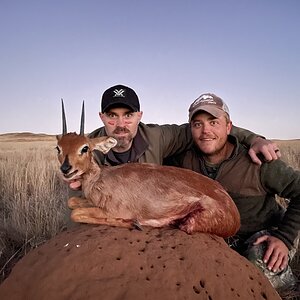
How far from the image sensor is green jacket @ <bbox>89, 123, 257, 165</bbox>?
6184 mm

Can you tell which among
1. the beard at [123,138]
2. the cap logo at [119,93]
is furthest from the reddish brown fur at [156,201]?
the cap logo at [119,93]

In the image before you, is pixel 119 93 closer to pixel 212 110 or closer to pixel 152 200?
pixel 212 110

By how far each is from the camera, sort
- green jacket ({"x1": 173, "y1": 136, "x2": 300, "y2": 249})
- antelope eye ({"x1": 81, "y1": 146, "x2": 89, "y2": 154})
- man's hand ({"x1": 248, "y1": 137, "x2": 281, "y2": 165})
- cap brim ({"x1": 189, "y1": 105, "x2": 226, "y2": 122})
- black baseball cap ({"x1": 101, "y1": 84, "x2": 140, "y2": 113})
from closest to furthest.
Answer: antelope eye ({"x1": 81, "y1": 146, "x2": 89, "y2": 154}) < green jacket ({"x1": 173, "y1": 136, "x2": 300, "y2": 249}) < man's hand ({"x1": 248, "y1": 137, "x2": 281, "y2": 165}) < cap brim ({"x1": 189, "y1": 105, "x2": 226, "y2": 122}) < black baseball cap ({"x1": 101, "y1": 84, "x2": 140, "y2": 113})

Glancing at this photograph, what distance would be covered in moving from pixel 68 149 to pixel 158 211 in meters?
1.40

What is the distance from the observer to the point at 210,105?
18.6 feet

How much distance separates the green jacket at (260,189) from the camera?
208 inches

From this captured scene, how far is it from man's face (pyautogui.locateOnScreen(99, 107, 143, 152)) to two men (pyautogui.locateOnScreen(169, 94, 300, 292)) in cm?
94

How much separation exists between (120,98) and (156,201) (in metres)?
2.14

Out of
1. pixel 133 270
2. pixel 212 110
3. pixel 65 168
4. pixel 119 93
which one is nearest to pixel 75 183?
pixel 65 168

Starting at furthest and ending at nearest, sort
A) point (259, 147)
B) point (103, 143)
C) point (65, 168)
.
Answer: point (259, 147) → point (103, 143) → point (65, 168)

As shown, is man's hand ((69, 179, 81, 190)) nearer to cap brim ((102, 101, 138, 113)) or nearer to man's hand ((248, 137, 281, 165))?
cap brim ((102, 101, 138, 113))

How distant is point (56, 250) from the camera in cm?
348

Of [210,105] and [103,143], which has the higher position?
[210,105]

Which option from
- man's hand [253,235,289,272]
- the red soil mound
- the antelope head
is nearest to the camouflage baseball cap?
the antelope head
